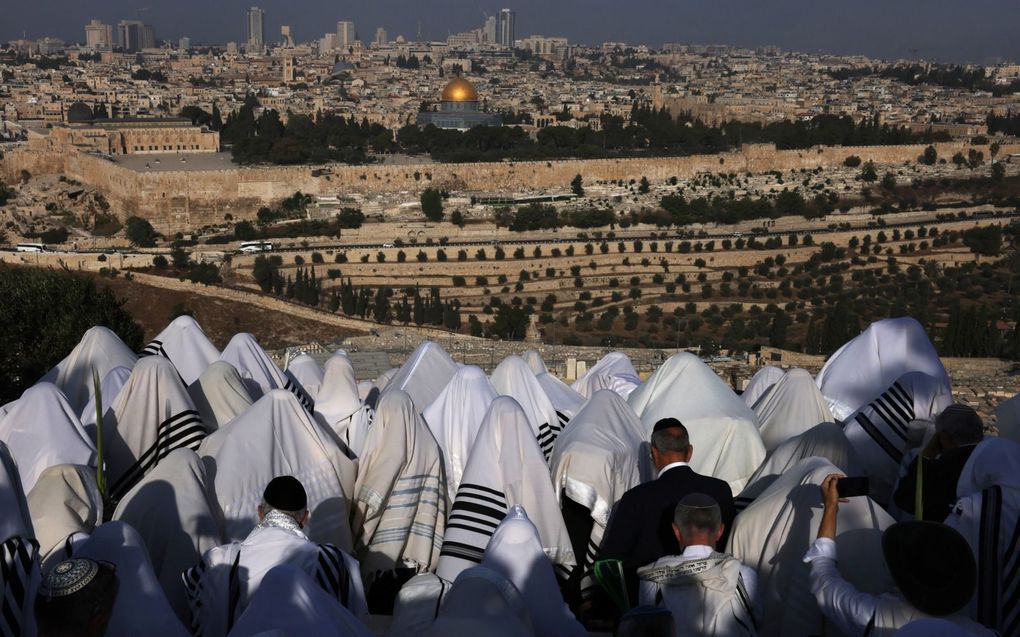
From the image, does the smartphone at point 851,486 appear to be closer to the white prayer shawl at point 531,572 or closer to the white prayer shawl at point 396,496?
the white prayer shawl at point 531,572

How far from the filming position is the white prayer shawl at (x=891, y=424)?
163 inches

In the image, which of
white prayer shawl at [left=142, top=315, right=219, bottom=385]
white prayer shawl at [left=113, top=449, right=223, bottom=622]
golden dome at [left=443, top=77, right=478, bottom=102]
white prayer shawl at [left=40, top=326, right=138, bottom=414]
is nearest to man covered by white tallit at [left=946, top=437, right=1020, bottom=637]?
white prayer shawl at [left=113, top=449, right=223, bottom=622]

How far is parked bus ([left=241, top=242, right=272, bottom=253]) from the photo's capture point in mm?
27328

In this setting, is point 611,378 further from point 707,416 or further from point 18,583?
point 18,583

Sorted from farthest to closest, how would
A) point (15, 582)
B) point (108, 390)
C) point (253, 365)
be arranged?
1. point (253, 365)
2. point (108, 390)
3. point (15, 582)

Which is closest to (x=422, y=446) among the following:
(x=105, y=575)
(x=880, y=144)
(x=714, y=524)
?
(x=714, y=524)

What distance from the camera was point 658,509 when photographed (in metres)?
3.21

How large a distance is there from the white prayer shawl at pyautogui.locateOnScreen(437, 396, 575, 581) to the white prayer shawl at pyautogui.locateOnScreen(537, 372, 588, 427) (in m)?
1.28

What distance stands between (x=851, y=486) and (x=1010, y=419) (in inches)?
62.7

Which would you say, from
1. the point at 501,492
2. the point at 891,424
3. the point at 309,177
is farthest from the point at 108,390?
the point at 309,177

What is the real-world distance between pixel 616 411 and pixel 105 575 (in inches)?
83.3

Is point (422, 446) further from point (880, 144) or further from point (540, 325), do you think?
point (880, 144)

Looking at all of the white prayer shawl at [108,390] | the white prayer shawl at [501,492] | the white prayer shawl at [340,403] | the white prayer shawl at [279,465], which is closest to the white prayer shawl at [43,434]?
the white prayer shawl at [108,390]

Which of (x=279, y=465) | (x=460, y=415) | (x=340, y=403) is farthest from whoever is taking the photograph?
(x=340, y=403)
